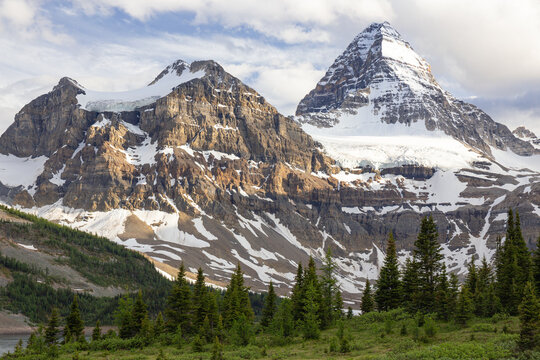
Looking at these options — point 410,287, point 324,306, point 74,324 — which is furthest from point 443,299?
point 74,324

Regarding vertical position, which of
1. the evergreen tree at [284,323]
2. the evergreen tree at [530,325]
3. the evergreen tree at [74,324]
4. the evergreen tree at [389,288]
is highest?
the evergreen tree at [389,288]

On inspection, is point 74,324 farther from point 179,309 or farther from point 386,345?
point 386,345

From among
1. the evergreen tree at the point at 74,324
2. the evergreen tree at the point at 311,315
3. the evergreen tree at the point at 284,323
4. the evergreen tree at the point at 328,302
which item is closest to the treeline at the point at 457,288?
the evergreen tree at the point at 328,302

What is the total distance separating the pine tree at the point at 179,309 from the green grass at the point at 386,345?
10.6 metres

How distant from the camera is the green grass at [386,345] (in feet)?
130

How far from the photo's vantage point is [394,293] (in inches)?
2746

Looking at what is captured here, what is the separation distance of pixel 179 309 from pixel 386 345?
34.6m

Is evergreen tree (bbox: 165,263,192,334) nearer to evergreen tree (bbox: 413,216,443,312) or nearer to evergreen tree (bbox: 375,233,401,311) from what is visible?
evergreen tree (bbox: 375,233,401,311)

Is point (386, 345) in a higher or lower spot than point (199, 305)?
lower

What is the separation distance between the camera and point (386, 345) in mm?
46844

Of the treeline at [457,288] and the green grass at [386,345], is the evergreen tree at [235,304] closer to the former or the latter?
the green grass at [386,345]

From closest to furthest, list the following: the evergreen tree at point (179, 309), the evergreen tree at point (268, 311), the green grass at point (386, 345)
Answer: the green grass at point (386, 345) → the evergreen tree at point (179, 309) → the evergreen tree at point (268, 311)

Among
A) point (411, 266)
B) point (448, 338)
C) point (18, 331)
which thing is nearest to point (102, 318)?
point (18, 331)

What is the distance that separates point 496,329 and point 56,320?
5122 cm
